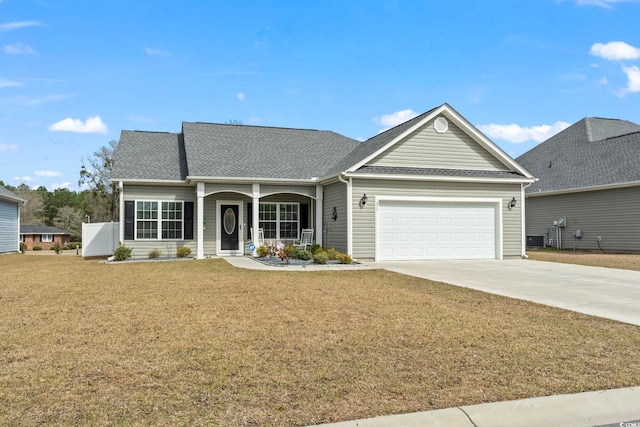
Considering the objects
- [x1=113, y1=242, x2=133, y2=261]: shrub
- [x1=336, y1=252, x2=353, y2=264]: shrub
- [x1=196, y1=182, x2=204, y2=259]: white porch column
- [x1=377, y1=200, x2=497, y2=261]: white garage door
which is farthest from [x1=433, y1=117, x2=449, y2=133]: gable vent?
[x1=113, y1=242, x2=133, y2=261]: shrub

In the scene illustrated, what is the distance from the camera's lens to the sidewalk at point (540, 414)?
3572 mm

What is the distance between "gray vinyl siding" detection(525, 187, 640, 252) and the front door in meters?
16.6

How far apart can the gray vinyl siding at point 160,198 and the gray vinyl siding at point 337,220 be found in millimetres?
5090

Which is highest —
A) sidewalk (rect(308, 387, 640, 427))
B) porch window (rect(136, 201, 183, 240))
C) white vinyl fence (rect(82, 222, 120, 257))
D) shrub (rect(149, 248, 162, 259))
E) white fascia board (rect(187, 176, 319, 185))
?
white fascia board (rect(187, 176, 319, 185))

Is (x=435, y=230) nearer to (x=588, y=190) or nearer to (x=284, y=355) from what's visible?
(x=588, y=190)

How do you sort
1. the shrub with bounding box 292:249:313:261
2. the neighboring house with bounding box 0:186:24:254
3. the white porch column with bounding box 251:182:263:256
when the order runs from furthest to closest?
1. the neighboring house with bounding box 0:186:24:254
2. the white porch column with bounding box 251:182:263:256
3. the shrub with bounding box 292:249:313:261

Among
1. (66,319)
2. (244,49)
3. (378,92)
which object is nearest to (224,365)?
(66,319)

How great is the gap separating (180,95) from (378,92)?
10186 millimetres

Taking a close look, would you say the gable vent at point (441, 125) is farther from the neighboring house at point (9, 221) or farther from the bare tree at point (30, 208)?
the bare tree at point (30, 208)

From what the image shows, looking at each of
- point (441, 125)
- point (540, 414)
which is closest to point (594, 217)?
point (441, 125)

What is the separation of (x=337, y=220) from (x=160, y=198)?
22.7 ft

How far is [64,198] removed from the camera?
250 ft

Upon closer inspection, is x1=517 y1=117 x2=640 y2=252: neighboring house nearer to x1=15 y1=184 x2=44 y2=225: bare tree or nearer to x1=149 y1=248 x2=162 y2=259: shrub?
x1=149 y1=248 x2=162 y2=259: shrub

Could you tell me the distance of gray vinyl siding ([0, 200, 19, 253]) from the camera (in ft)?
86.1
